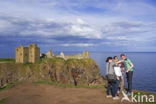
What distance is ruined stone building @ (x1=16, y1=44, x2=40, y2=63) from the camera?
65.8 m

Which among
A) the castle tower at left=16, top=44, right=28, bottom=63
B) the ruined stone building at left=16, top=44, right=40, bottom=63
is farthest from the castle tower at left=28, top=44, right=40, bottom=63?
the castle tower at left=16, top=44, right=28, bottom=63

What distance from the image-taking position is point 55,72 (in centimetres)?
6994

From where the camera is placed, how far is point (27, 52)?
67000 millimetres

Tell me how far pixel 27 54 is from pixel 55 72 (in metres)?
15.3

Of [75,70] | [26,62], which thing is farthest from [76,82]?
[26,62]

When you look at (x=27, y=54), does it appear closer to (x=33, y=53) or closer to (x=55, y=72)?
(x=33, y=53)

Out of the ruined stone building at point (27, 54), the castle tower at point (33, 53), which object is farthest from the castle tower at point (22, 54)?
the castle tower at point (33, 53)

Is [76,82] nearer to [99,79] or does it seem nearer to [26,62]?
[99,79]

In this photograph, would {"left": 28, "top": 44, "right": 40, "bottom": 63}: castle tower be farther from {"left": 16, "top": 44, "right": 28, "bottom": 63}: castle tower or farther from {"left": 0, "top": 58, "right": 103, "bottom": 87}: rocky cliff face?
{"left": 0, "top": 58, "right": 103, "bottom": 87}: rocky cliff face

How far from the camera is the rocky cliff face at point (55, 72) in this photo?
61.0 m

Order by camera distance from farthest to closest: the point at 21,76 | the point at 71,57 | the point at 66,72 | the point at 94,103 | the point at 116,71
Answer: the point at 71,57, the point at 66,72, the point at 21,76, the point at 116,71, the point at 94,103

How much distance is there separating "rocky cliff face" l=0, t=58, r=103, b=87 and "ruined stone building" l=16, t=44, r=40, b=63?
3.15 metres

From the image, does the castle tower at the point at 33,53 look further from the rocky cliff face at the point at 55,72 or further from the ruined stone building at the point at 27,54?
the rocky cliff face at the point at 55,72

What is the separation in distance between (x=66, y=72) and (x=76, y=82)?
31.2 feet
